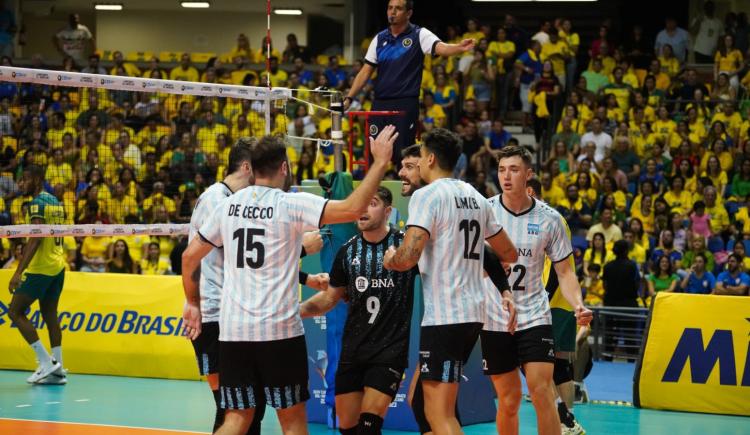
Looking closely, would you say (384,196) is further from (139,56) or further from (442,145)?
(139,56)

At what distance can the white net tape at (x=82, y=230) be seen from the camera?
10433 mm

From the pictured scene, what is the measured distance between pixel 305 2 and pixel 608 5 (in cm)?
762

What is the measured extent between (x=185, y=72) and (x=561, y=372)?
54.1ft

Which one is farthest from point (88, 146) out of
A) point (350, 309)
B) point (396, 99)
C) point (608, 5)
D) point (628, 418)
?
point (608, 5)

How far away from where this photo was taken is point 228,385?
6582 mm

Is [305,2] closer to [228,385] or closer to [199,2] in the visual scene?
[199,2]

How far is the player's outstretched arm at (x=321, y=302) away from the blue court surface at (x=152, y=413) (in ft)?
10.4

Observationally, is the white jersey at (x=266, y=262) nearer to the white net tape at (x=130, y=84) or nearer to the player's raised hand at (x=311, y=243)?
the player's raised hand at (x=311, y=243)

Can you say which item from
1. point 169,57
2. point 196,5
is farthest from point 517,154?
point 196,5

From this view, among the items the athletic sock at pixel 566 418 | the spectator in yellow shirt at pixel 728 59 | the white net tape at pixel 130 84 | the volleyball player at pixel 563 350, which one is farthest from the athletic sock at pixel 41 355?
the spectator in yellow shirt at pixel 728 59

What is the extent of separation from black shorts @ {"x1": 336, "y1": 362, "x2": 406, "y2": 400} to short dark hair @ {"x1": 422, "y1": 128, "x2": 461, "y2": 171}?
1.38m

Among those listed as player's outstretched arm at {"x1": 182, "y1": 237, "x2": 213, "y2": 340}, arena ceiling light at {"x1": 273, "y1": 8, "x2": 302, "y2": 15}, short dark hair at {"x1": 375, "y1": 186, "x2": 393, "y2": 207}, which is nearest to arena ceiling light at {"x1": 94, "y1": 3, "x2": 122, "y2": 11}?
arena ceiling light at {"x1": 273, "y1": 8, "x2": 302, "y2": 15}

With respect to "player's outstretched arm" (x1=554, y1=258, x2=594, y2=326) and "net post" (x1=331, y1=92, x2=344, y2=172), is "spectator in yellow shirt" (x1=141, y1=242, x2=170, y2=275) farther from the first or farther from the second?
"player's outstretched arm" (x1=554, y1=258, x2=594, y2=326)

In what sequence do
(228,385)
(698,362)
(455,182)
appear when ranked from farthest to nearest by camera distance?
1. (698,362)
2. (455,182)
3. (228,385)
